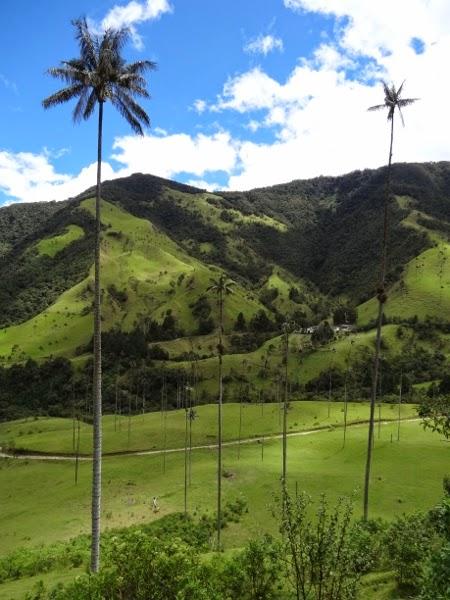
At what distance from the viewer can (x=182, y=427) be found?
13562 centimetres

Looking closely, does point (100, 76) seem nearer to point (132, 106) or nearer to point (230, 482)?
point (132, 106)

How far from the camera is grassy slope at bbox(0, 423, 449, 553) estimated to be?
231 ft

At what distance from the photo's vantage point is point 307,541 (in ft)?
62.8

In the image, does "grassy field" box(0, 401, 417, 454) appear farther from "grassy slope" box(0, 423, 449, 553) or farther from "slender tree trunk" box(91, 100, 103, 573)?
"slender tree trunk" box(91, 100, 103, 573)

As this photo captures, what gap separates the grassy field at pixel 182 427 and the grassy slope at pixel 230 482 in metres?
11.0

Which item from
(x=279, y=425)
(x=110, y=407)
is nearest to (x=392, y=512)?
(x=279, y=425)

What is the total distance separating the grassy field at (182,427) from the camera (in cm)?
12731

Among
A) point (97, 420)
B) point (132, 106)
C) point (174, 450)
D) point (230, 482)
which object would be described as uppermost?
point (132, 106)

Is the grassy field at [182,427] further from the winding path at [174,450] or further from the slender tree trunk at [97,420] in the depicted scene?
the slender tree trunk at [97,420]

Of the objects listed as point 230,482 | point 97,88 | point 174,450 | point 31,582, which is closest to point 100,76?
point 97,88

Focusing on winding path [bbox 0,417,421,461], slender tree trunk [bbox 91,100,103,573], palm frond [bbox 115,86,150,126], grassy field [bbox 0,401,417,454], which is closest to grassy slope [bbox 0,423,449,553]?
winding path [bbox 0,417,421,461]

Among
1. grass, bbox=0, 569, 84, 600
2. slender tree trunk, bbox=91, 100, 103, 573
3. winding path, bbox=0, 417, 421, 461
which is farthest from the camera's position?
winding path, bbox=0, 417, 421, 461

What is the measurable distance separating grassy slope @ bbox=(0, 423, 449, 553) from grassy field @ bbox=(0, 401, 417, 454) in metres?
11.0

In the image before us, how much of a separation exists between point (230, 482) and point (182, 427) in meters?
53.4
